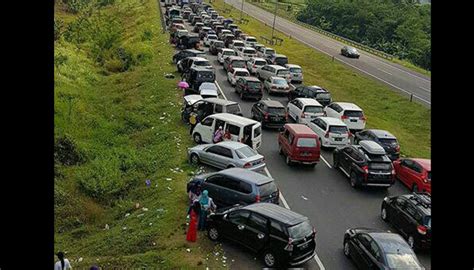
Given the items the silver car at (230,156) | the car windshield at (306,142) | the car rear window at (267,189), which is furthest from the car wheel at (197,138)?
the car rear window at (267,189)

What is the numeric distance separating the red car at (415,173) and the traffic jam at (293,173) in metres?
0.04

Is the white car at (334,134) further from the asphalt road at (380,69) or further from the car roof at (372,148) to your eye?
the asphalt road at (380,69)

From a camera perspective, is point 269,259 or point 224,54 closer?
point 269,259

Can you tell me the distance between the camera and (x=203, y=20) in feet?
233

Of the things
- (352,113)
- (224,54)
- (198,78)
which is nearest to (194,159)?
(352,113)

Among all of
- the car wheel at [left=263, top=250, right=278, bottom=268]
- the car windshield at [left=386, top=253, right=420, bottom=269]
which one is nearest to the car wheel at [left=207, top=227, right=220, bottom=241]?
the car wheel at [left=263, top=250, right=278, bottom=268]

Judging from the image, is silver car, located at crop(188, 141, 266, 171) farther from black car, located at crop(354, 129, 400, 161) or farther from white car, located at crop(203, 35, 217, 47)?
white car, located at crop(203, 35, 217, 47)

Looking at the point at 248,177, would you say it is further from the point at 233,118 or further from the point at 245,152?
the point at 233,118

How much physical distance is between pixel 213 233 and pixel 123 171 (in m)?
10.4

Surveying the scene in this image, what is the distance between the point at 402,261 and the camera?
13.0 metres

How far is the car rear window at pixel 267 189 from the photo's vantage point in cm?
1673
